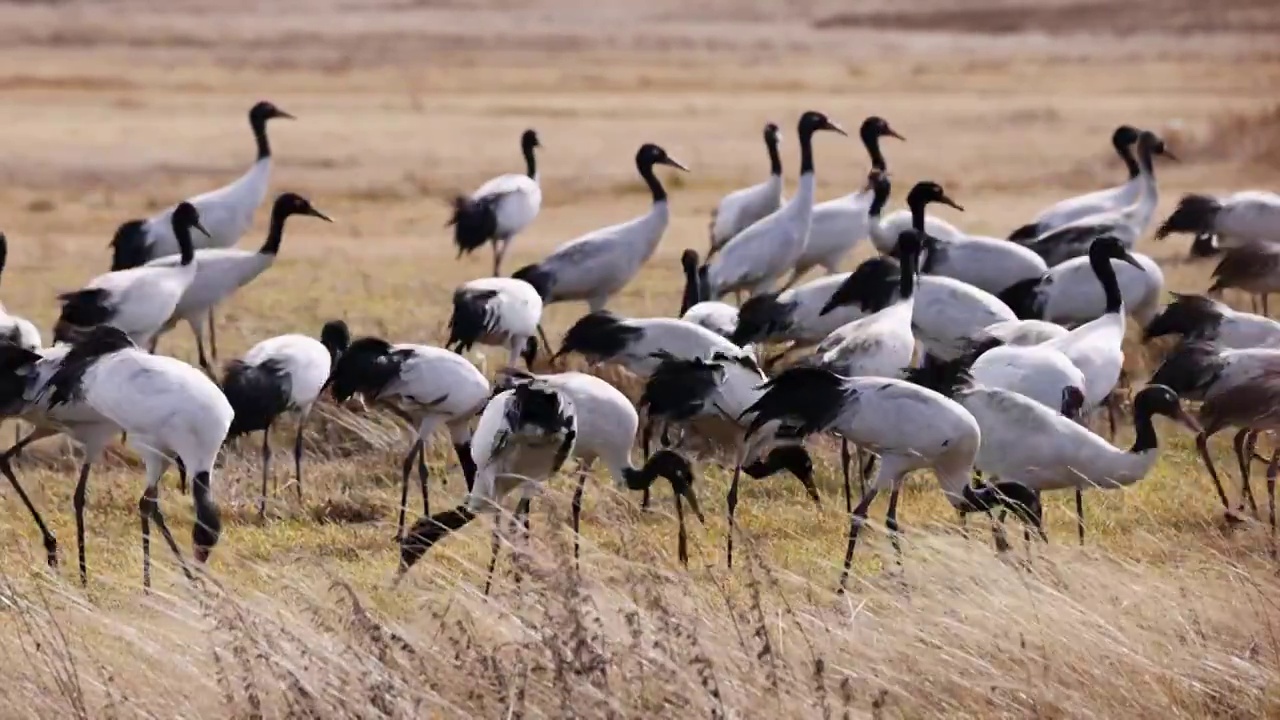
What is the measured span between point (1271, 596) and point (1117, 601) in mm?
465

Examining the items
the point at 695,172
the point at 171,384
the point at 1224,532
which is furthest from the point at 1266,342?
the point at 695,172

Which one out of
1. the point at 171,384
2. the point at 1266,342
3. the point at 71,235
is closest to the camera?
the point at 171,384

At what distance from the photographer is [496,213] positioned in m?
17.1

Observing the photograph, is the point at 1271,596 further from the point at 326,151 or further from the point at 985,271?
the point at 326,151

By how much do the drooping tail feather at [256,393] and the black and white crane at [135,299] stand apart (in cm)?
177

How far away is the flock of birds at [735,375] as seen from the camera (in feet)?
28.3

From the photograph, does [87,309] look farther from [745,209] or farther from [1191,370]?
[745,209]

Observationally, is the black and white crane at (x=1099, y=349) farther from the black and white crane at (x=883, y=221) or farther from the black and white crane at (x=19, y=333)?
the black and white crane at (x=19, y=333)

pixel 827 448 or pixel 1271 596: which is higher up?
pixel 1271 596

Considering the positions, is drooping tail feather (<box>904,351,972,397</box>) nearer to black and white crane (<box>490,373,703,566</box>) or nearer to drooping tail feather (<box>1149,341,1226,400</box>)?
drooping tail feather (<box>1149,341,1226,400</box>)

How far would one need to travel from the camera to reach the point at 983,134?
34.0 m

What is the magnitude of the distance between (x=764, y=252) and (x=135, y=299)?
4120mm

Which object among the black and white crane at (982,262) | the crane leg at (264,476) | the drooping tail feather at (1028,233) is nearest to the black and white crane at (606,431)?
the crane leg at (264,476)

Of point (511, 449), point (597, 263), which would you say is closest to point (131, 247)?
point (597, 263)
